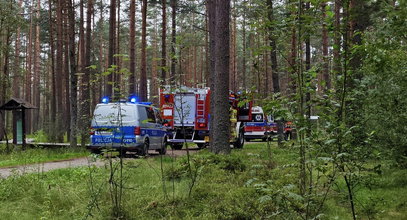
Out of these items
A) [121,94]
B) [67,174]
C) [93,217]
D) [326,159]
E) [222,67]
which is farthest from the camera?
[222,67]

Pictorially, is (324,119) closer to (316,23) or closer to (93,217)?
(316,23)

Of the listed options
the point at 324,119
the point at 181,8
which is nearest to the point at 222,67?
the point at 324,119

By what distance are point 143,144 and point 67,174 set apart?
15.8ft

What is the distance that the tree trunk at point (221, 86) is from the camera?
425 inches

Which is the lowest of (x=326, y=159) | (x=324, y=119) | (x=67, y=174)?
(x=67, y=174)

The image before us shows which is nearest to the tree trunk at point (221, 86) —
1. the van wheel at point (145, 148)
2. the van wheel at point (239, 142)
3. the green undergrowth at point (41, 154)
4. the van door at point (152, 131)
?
the van wheel at point (145, 148)

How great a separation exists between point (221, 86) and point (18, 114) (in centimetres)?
1175

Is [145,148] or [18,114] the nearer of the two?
[145,148]

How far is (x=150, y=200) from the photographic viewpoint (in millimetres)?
5949

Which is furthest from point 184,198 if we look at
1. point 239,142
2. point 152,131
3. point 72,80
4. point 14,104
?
point 14,104

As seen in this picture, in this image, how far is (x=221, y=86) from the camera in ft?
36.0

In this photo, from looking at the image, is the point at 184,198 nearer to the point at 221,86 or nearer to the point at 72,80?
the point at 221,86

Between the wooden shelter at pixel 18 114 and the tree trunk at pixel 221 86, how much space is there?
10292 mm

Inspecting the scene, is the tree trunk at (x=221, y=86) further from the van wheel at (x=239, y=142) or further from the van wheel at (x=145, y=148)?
the van wheel at (x=239, y=142)
